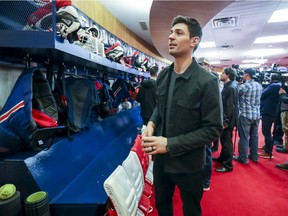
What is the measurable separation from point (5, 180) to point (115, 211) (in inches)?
28.5

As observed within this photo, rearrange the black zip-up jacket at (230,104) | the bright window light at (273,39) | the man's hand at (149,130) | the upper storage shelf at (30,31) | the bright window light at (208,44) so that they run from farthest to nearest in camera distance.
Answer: the bright window light at (208,44) < the bright window light at (273,39) < the black zip-up jacket at (230,104) < the man's hand at (149,130) < the upper storage shelf at (30,31)

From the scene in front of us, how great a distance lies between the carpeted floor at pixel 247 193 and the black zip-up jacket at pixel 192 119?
1.19 m

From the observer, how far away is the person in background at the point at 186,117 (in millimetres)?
A: 1098

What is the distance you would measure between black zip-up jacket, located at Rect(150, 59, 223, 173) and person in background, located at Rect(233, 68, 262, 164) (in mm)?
2557

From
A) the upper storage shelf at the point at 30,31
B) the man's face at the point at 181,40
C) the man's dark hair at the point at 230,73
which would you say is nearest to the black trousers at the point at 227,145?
the man's dark hair at the point at 230,73

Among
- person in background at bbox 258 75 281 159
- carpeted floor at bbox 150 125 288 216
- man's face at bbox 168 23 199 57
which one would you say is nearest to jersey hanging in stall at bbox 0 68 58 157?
man's face at bbox 168 23 199 57

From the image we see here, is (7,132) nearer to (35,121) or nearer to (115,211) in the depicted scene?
(35,121)

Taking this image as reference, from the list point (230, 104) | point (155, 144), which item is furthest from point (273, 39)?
point (155, 144)

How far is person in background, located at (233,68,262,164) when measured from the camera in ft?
11.0

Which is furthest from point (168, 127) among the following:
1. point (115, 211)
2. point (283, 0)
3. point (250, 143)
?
point (283, 0)

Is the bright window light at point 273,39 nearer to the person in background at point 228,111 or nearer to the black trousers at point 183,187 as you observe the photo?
the person in background at point 228,111

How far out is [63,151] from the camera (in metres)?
1.64

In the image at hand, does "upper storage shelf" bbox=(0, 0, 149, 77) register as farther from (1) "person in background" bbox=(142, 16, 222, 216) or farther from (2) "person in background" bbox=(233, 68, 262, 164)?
(2) "person in background" bbox=(233, 68, 262, 164)

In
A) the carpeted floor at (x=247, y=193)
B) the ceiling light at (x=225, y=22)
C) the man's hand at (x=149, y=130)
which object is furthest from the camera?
the ceiling light at (x=225, y=22)
